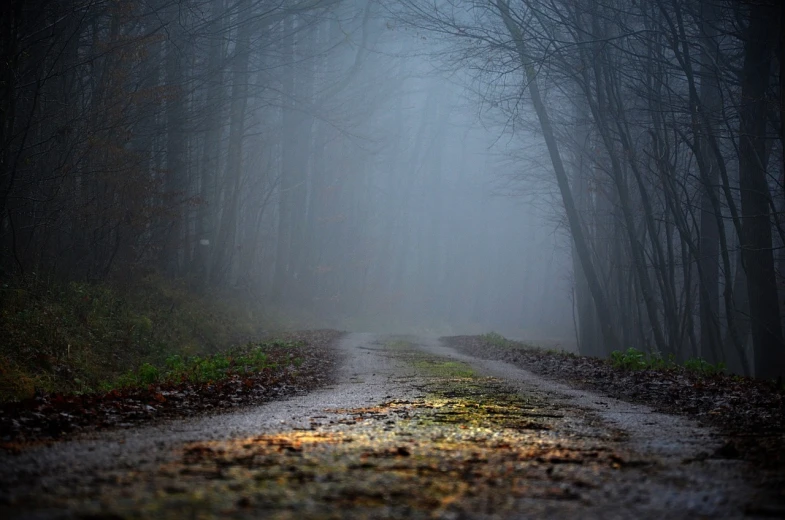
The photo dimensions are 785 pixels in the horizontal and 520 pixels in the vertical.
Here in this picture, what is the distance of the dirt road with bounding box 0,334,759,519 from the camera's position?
282 centimetres

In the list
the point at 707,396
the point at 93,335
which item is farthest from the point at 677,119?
the point at 93,335

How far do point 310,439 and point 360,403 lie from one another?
3262 millimetres

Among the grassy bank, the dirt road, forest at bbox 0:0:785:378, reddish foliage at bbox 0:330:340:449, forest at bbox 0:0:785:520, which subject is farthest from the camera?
forest at bbox 0:0:785:378

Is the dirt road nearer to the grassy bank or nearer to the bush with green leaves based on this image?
the grassy bank

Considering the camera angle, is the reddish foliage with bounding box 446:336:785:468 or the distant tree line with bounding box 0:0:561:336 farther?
the distant tree line with bounding box 0:0:561:336

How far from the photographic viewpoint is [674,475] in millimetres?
3592

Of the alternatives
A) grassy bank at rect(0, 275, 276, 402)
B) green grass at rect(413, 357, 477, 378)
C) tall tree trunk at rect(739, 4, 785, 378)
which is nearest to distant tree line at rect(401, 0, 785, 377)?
tall tree trunk at rect(739, 4, 785, 378)

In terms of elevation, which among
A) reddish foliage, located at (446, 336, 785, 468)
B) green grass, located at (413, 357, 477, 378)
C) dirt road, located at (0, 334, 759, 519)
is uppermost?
dirt road, located at (0, 334, 759, 519)

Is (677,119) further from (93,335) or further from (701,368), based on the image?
(93,335)

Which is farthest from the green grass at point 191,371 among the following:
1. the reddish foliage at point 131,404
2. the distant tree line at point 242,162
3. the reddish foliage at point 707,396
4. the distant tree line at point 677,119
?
the distant tree line at point 677,119

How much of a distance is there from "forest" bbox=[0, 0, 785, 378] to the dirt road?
343 inches

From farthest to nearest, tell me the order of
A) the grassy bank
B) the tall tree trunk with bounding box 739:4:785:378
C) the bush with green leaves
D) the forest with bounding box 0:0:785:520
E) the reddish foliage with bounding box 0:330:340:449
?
the tall tree trunk with bounding box 739:4:785:378, the bush with green leaves, the grassy bank, the reddish foliage with bounding box 0:330:340:449, the forest with bounding box 0:0:785:520

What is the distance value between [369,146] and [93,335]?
1606 inches

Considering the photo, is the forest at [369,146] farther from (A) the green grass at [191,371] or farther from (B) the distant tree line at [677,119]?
(A) the green grass at [191,371]
